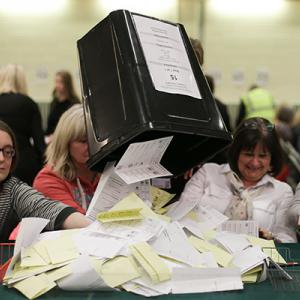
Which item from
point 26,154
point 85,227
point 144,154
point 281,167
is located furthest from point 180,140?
point 26,154

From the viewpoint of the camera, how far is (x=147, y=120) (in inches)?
55.7

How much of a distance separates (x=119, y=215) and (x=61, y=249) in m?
0.19

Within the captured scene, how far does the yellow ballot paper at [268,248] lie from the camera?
1.55 m

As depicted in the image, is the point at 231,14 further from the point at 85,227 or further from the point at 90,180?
the point at 85,227

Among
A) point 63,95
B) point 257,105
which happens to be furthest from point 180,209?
point 257,105

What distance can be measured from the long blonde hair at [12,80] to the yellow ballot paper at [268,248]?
2.50 m

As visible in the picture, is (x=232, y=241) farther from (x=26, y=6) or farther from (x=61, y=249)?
(x=26, y=6)

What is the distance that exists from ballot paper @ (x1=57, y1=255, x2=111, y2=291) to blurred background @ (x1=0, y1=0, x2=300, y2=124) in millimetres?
5773

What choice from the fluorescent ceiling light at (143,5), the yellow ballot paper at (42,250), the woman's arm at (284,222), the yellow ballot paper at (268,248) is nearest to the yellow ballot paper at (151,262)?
the yellow ballot paper at (42,250)

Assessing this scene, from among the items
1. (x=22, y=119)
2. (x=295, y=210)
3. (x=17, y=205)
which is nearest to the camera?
(x=17, y=205)

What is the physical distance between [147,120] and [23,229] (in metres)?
0.45

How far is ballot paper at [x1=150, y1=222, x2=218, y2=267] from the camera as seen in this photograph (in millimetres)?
1398

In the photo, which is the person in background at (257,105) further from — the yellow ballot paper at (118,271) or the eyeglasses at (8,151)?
the yellow ballot paper at (118,271)

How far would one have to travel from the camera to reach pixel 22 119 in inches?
141
